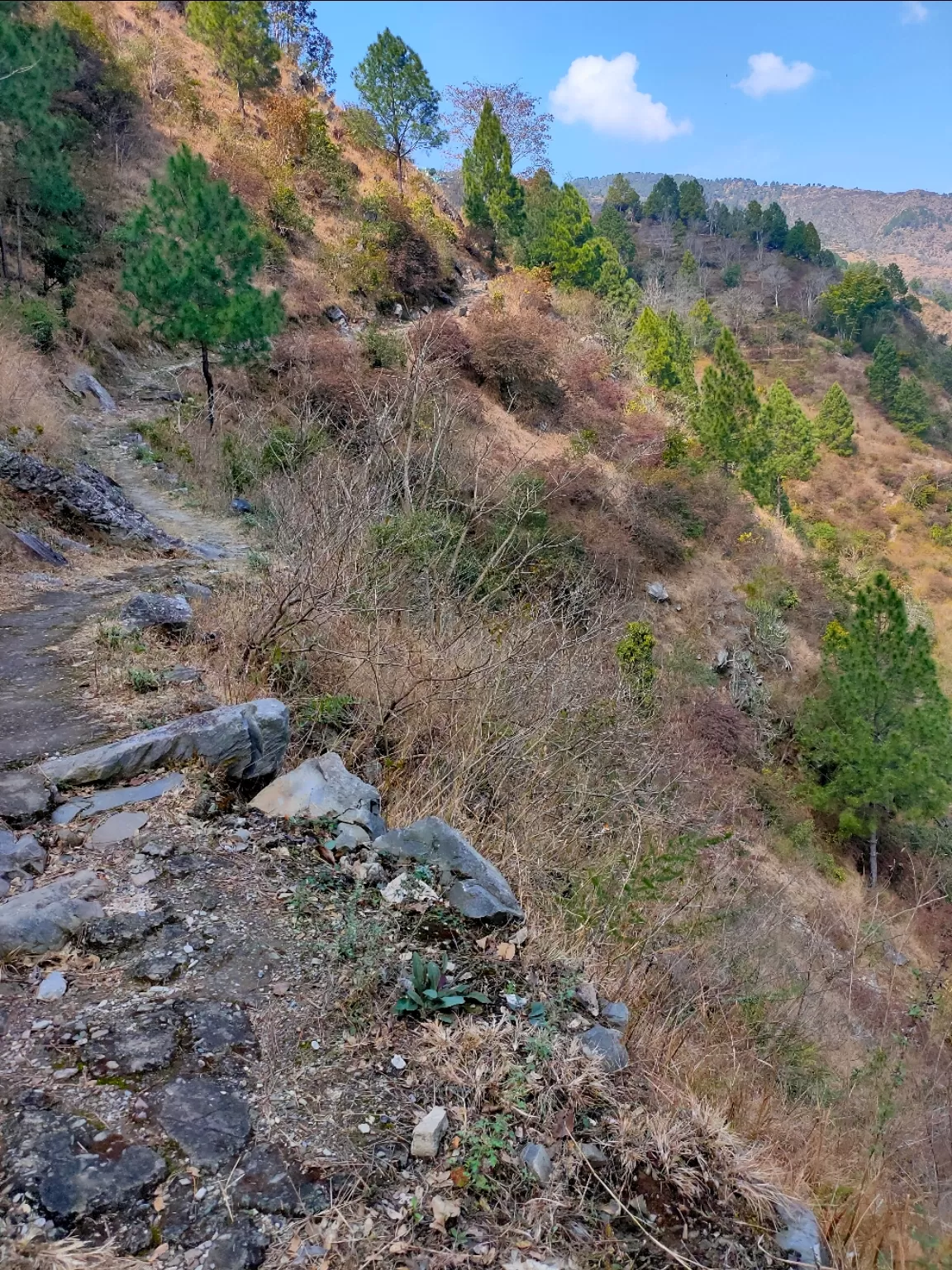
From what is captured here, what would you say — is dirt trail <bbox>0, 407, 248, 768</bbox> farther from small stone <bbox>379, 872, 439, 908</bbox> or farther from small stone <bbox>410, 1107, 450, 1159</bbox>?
small stone <bbox>410, 1107, 450, 1159</bbox>

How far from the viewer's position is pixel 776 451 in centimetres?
3300

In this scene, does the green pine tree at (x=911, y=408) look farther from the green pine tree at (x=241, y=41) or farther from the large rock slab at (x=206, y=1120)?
the large rock slab at (x=206, y=1120)

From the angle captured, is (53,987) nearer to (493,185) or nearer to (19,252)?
(19,252)

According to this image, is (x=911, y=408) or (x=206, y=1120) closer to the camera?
(x=206, y=1120)

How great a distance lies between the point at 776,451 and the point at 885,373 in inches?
760

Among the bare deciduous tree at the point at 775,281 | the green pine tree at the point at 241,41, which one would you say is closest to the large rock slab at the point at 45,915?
the green pine tree at the point at 241,41

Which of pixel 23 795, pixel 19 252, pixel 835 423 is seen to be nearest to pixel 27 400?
pixel 19 252

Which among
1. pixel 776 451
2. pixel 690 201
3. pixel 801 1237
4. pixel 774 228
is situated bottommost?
pixel 801 1237

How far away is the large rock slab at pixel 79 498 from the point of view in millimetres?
7328

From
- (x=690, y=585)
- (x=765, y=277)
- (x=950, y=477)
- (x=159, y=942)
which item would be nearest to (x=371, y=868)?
(x=159, y=942)

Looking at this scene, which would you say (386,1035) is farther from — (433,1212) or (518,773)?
(518,773)

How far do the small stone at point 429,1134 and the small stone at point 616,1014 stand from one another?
696mm

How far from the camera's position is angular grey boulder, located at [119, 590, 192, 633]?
15.6 ft

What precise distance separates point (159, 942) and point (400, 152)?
32979mm
